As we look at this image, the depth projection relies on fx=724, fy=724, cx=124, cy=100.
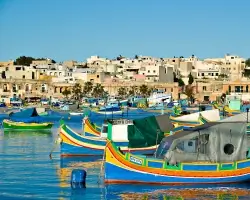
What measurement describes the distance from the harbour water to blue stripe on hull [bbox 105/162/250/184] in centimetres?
17

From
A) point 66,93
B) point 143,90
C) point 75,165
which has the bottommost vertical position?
point 75,165

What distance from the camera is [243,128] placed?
71.0ft

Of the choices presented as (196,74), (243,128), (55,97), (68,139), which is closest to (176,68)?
(196,74)

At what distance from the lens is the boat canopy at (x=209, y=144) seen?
68.9 ft

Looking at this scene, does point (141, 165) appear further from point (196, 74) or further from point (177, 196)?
point (196, 74)

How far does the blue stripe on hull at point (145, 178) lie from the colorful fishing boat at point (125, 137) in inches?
239

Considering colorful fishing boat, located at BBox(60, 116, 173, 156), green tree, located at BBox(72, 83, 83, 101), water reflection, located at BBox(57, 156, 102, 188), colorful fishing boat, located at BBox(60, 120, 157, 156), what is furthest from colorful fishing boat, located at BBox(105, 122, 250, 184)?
green tree, located at BBox(72, 83, 83, 101)

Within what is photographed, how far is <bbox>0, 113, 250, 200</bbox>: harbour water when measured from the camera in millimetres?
20094

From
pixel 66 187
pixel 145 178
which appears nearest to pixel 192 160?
pixel 145 178

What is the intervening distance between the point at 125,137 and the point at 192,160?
8448mm

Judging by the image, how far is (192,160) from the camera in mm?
21047

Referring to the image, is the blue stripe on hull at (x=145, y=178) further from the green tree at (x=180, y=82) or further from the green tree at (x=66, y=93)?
the green tree at (x=180, y=82)

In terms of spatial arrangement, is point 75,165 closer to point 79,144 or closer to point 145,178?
point 79,144

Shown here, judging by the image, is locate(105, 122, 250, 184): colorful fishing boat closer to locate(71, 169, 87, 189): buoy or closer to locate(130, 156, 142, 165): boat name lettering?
locate(130, 156, 142, 165): boat name lettering
